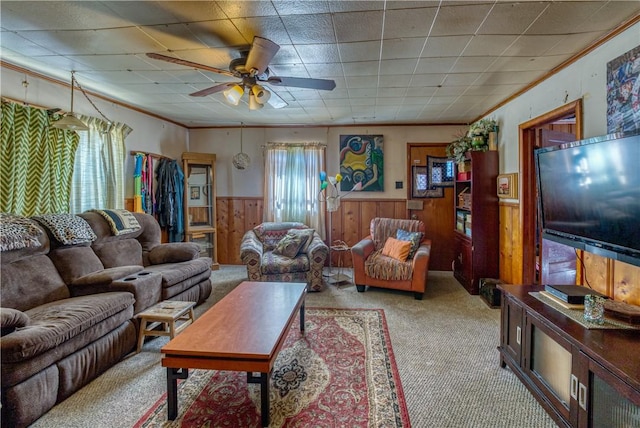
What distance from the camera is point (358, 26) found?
85.6 inches

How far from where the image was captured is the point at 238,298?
267cm

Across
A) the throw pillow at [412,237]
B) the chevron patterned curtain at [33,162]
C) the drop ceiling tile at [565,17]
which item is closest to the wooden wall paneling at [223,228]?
the chevron patterned curtain at [33,162]

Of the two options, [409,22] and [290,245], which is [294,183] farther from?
[409,22]

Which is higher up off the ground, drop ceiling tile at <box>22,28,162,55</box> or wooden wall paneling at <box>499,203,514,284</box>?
drop ceiling tile at <box>22,28,162,55</box>

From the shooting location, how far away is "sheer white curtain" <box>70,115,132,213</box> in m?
3.52

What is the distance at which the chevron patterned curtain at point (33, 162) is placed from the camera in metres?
2.78

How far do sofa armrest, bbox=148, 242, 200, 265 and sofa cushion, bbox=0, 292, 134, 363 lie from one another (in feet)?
3.79

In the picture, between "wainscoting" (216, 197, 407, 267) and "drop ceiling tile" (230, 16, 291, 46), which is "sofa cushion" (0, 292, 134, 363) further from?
"wainscoting" (216, 197, 407, 267)

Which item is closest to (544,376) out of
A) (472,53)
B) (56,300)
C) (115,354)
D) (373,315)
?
(373,315)

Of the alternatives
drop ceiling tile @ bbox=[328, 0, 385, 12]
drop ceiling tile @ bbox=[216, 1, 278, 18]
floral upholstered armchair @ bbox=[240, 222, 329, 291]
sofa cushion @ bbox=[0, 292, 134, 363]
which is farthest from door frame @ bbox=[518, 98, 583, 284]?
sofa cushion @ bbox=[0, 292, 134, 363]

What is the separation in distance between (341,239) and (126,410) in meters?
4.02

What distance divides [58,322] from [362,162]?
442 centimetres

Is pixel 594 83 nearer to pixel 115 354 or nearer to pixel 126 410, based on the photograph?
pixel 126 410

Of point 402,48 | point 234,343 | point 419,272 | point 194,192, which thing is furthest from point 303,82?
point 194,192
